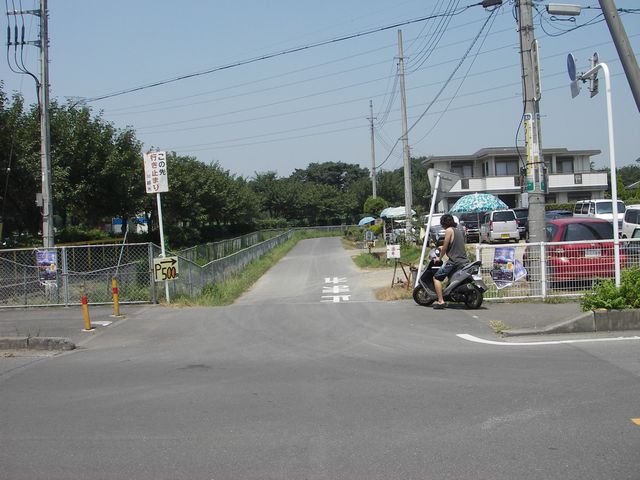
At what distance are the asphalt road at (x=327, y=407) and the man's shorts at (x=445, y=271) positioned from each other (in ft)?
4.44

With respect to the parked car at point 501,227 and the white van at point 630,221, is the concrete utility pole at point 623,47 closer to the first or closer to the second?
the white van at point 630,221

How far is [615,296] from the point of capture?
371 inches

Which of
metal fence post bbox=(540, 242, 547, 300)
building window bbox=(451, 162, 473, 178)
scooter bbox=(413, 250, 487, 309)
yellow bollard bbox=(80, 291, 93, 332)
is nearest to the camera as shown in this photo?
yellow bollard bbox=(80, 291, 93, 332)

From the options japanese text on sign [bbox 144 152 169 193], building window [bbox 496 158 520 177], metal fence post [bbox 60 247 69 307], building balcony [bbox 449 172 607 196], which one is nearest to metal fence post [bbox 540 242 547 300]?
japanese text on sign [bbox 144 152 169 193]

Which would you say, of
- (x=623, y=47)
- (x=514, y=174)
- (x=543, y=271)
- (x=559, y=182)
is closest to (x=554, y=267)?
(x=543, y=271)

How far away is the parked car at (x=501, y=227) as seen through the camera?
28.3m

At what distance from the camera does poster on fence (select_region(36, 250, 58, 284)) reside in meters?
13.8

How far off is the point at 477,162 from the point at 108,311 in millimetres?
44139

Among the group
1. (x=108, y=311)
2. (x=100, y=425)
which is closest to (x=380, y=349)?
(x=100, y=425)

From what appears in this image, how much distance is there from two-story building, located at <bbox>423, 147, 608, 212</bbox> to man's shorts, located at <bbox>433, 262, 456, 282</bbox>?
3782cm

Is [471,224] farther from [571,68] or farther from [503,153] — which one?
[571,68]

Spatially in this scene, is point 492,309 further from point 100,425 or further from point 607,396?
point 100,425

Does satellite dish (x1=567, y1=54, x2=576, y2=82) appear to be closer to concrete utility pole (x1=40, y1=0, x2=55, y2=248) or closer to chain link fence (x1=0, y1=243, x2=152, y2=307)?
chain link fence (x1=0, y1=243, x2=152, y2=307)

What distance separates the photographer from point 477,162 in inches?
2046
